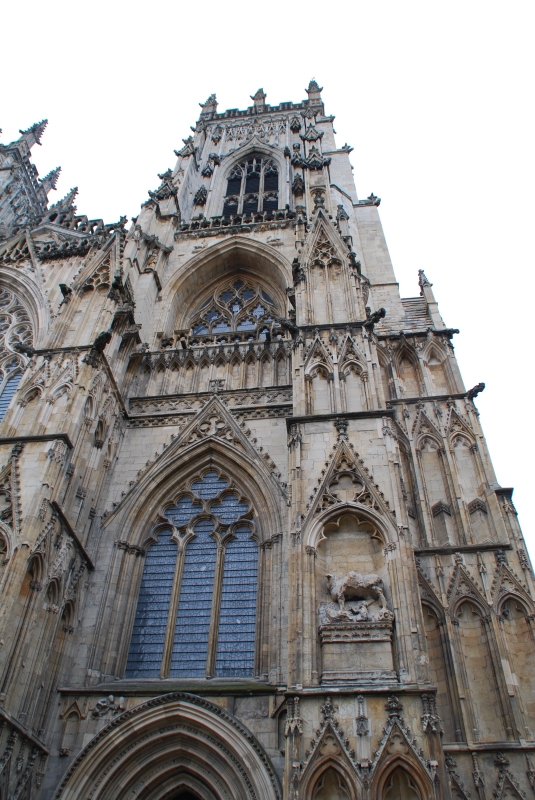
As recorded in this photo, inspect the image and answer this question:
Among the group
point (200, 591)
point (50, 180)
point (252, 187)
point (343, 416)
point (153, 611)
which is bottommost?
point (153, 611)

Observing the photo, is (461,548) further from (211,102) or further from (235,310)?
(211,102)

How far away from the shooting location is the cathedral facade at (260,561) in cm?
802

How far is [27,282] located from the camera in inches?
745

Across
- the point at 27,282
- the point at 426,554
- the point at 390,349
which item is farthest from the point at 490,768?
the point at 27,282

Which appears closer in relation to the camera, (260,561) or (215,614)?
(215,614)

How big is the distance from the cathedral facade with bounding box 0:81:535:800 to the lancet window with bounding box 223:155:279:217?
830cm

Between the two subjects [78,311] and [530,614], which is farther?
[78,311]

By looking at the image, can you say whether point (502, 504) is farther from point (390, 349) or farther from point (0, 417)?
point (0, 417)

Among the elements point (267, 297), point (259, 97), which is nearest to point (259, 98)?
point (259, 97)

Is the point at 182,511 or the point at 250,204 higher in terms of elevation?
the point at 250,204

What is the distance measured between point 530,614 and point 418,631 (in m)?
2.58

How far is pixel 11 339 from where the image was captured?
57.5 feet

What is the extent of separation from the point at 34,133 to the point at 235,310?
96.5 ft

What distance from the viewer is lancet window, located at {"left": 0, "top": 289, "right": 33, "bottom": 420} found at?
1586 centimetres
